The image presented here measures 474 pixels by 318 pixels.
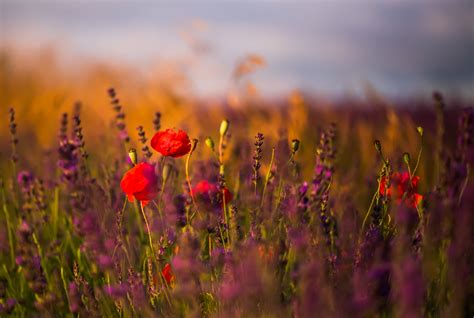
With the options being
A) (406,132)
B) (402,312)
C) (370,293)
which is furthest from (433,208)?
(406,132)

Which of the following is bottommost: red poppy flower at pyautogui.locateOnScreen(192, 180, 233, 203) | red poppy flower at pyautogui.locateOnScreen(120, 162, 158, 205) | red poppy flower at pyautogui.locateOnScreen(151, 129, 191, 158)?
red poppy flower at pyautogui.locateOnScreen(192, 180, 233, 203)

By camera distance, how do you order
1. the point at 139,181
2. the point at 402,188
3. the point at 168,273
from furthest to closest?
the point at 402,188 < the point at 168,273 < the point at 139,181

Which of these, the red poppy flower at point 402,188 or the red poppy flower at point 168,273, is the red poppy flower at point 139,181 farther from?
the red poppy flower at point 402,188

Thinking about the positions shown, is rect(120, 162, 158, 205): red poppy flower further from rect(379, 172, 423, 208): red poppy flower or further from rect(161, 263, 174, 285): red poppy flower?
rect(379, 172, 423, 208): red poppy flower

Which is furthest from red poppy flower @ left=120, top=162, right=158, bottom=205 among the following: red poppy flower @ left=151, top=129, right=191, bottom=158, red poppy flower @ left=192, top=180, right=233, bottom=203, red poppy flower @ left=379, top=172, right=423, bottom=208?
red poppy flower @ left=379, top=172, right=423, bottom=208

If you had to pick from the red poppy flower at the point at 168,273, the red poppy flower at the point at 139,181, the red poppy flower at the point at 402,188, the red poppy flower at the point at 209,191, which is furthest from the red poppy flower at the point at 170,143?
the red poppy flower at the point at 402,188

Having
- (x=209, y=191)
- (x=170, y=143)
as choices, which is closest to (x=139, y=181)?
(x=170, y=143)

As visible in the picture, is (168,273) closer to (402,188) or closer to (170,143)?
(170,143)

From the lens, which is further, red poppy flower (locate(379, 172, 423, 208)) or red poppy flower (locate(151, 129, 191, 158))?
red poppy flower (locate(379, 172, 423, 208))

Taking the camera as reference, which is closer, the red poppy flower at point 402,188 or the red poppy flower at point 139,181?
the red poppy flower at point 139,181

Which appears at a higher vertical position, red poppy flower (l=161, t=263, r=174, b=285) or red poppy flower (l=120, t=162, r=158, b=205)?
red poppy flower (l=120, t=162, r=158, b=205)

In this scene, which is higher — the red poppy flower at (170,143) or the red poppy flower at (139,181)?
the red poppy flower at (170,143)

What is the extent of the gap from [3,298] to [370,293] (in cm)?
139

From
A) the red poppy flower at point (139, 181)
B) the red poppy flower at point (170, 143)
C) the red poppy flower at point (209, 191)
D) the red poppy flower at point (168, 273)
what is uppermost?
the red poppy flower at point (170, 143)
